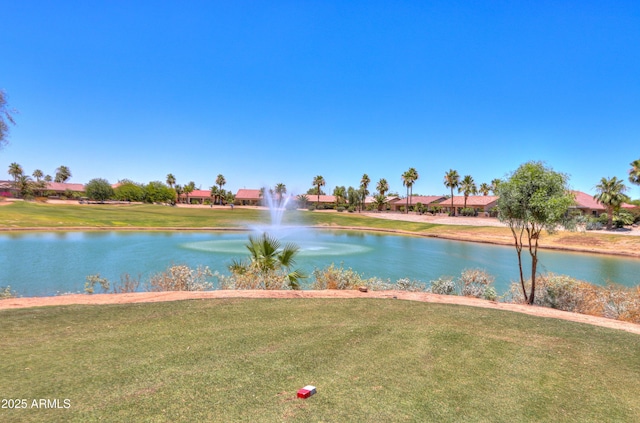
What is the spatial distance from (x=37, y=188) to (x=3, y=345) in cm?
11080

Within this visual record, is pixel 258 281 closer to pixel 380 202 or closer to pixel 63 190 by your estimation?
pixel 380 202

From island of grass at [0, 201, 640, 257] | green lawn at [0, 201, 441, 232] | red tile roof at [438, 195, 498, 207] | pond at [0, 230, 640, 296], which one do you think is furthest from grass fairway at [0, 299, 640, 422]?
red tile roof at [438, 195, 498, 207]

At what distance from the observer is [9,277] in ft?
55.0

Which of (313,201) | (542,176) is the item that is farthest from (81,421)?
(313,201)

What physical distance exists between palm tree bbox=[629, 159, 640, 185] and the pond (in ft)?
75.7

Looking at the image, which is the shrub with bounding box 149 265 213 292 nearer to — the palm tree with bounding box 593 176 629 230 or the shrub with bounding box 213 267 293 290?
the shrub with bounding box 213 267 293 290

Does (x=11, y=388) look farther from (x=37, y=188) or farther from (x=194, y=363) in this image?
(x=37, y=188)

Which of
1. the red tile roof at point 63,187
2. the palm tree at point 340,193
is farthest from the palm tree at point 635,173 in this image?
the red tile roof at point 63,187

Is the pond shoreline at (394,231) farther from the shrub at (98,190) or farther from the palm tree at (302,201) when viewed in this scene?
the shrub at (98,190)

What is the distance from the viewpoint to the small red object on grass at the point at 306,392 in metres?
4.14

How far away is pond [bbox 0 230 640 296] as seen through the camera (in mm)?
17922

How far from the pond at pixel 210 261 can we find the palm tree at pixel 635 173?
23067mm

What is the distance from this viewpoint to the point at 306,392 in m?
4.16

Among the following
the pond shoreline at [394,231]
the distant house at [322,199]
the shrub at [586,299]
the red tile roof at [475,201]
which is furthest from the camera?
the distant house at [322,199]
